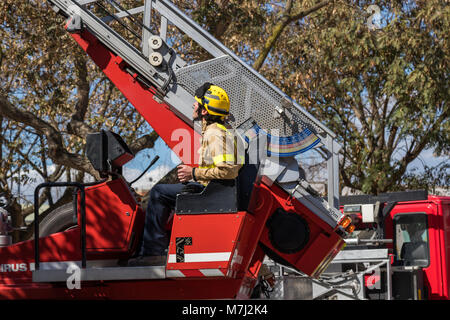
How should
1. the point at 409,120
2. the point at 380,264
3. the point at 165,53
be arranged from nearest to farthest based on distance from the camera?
the point at 165,53 < the point at 380,264 < the point at 409,120

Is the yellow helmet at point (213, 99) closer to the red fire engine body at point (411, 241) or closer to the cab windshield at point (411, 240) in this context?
the red fire engine body at point (411, 241)

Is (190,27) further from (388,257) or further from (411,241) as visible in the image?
(411,241)

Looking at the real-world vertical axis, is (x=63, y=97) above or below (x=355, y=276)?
above

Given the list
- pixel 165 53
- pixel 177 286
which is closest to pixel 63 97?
pixel 165 53

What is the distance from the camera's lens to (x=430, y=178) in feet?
57.6

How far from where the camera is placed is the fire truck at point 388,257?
9.66 metres

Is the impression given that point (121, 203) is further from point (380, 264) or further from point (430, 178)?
point (430, 178)

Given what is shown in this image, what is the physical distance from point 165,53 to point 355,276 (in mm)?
5403

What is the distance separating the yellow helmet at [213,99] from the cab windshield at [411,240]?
634 centimetres

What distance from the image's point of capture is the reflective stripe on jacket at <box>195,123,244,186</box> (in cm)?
482

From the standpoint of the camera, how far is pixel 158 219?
5.24 m

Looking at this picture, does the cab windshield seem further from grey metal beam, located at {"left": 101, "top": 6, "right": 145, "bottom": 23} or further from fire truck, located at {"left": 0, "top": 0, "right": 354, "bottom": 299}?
grey metal beam, located at {"left": 101, "top": 6, "right": 145, "bottom": 23}

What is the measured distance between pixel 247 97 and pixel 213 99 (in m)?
0.50
